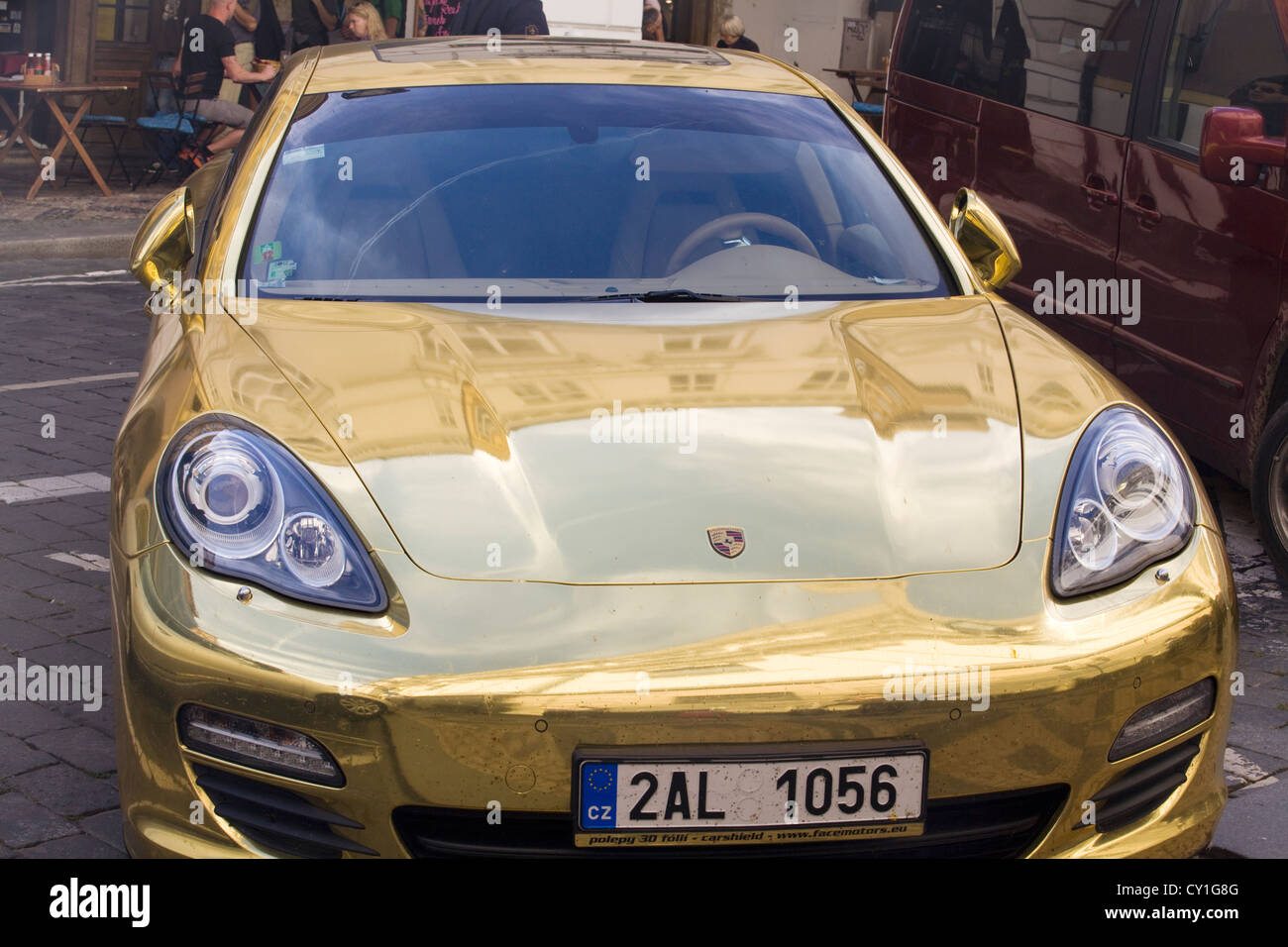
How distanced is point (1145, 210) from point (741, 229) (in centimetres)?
239

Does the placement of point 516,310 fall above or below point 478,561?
above

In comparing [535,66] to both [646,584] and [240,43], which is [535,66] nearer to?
[646,584]

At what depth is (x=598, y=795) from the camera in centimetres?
213

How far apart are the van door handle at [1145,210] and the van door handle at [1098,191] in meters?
0.11

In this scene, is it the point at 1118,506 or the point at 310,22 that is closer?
the point at 1118,506

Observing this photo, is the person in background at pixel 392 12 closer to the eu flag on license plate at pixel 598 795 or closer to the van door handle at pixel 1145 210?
the van door handle at pixel 1145 210

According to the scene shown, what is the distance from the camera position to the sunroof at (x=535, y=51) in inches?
153

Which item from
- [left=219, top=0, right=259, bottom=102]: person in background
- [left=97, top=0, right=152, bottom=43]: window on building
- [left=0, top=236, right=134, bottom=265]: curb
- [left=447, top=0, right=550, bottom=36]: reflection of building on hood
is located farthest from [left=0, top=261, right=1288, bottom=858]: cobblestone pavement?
[left=97, top=0, right=152, bottom=43]: window on building

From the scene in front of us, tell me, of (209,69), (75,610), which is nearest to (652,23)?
(209,69)

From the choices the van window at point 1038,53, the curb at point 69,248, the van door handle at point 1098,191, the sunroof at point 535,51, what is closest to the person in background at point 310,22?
the curb at point 69,248
